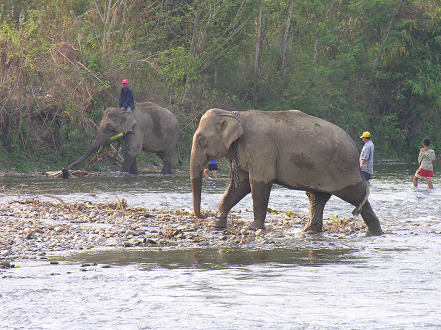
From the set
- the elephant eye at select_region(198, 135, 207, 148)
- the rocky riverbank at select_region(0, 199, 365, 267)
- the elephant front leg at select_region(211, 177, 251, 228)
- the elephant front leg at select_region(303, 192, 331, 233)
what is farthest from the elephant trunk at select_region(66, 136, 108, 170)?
the elephant front leg at select_region(303, 192, 331, 233)

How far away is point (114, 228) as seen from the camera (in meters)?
11.4

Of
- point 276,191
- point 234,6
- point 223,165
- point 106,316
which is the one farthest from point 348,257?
point 234,6

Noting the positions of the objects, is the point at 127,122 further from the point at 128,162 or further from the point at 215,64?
the point at 215,64

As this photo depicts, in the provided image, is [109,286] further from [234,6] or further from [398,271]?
[234,6]

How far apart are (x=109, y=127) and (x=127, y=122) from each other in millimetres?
498

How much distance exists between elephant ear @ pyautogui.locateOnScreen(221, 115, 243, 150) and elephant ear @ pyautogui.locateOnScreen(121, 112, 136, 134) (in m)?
10.7

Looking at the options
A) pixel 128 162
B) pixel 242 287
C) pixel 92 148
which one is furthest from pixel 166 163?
pixel 242 287

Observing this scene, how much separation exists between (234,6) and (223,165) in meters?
6.23

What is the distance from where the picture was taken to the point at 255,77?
31.4m

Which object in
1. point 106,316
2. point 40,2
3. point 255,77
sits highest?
point 40,2

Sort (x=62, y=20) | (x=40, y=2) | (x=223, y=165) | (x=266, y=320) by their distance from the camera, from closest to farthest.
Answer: (x=266, y=320)
(x=62, y=20)
(x=223, y=165)
(x=40, y=2)

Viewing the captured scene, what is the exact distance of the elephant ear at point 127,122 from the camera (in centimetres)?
2197

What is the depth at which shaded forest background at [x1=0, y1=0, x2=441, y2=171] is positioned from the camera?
22984 millimetres

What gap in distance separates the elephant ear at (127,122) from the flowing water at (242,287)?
11.4m
